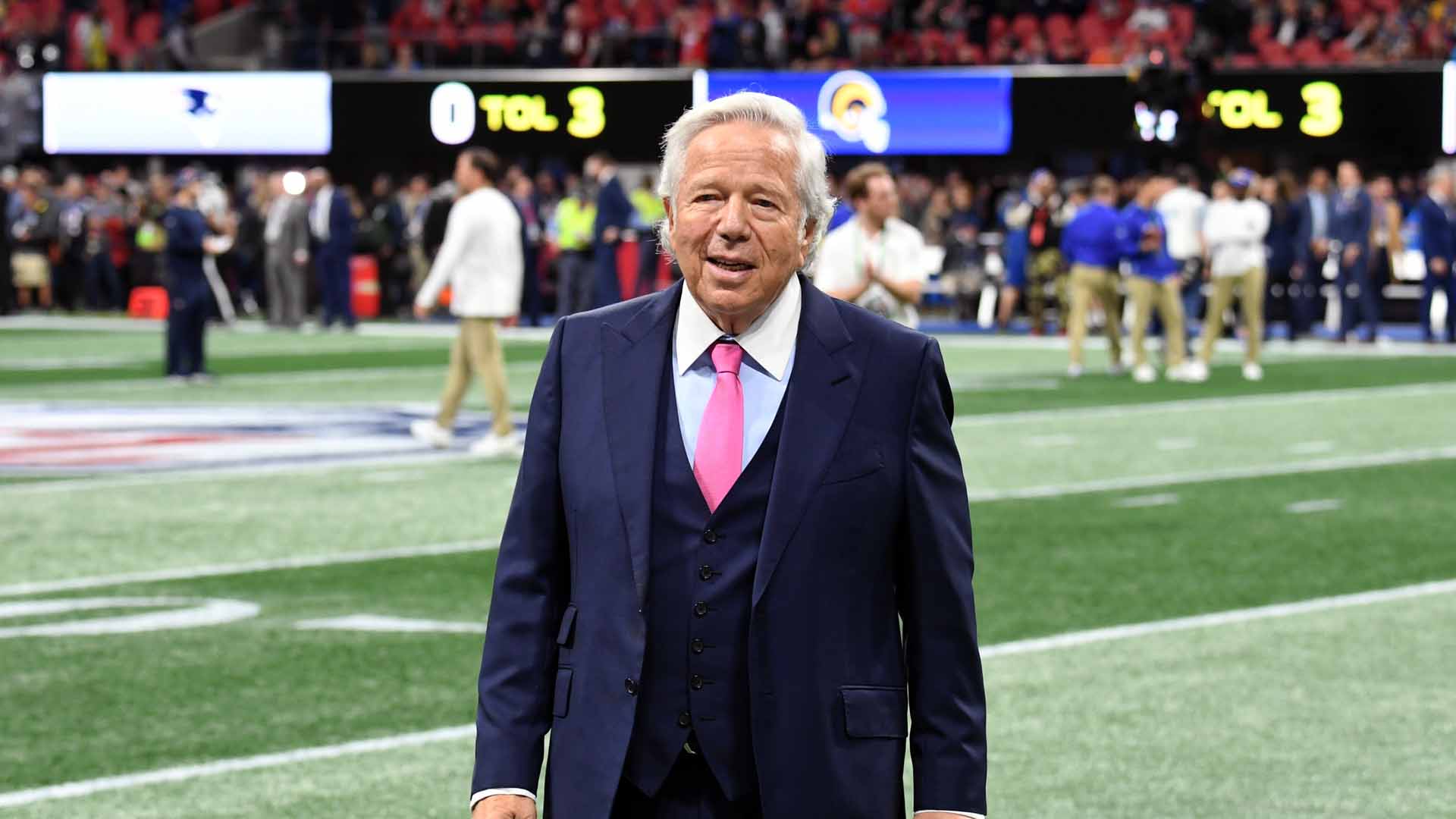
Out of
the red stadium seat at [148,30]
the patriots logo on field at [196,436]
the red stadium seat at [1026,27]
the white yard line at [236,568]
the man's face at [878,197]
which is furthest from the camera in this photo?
the red stadium seat at [148,30]

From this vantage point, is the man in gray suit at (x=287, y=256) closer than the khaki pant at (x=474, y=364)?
No

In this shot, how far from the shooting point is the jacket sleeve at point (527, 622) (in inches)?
145

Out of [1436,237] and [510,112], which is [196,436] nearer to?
[1436,237]

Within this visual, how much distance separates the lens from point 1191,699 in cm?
823

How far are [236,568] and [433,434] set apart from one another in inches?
222

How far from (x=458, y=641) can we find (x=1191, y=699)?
8.71 ft

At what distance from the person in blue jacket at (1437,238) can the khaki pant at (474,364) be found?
1676 centimetres

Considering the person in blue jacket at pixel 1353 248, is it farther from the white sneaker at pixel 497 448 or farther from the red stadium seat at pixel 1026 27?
the white sneaker at pixel 497 448

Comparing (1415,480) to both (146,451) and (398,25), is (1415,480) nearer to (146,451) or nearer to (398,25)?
(146,451)

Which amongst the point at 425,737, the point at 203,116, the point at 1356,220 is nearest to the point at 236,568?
the point at 425,737

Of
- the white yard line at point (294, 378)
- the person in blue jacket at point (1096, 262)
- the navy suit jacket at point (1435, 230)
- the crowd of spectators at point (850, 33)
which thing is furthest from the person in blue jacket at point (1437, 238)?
the white yard line at point (294, 378)

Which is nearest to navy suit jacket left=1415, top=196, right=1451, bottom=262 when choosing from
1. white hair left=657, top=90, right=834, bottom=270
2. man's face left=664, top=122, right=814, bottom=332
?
white hair left=657, top=90, right=834, bottom=270

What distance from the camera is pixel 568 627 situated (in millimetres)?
3711

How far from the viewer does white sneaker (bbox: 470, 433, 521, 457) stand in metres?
16.4
